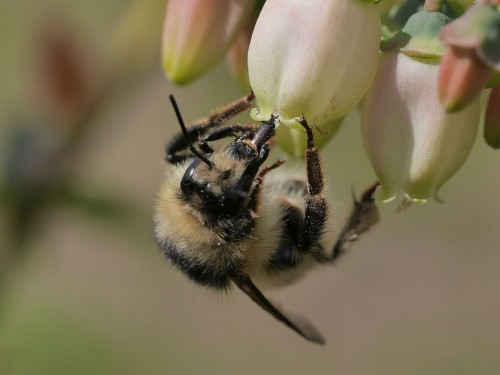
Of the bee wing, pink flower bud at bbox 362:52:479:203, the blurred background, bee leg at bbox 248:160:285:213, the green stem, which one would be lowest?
the blurred background

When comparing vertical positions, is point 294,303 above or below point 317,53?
below

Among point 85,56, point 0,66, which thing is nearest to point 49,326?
point 0,66

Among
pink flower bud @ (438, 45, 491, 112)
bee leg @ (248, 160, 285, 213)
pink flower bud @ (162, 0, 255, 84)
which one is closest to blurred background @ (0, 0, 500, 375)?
bee leg @ (248, 160, 285, 213)

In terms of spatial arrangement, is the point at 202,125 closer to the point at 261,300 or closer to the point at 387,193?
the point at 261,300

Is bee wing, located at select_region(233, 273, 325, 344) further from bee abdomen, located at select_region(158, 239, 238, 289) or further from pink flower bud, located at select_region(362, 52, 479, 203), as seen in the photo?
pink flower bud, located at select_region(362, 52, 479, 203)

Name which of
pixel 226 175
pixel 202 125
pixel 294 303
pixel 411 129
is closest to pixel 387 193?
pixel 411 129

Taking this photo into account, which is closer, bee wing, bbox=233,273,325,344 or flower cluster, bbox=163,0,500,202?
Result: flower cluster, bbox=163,0,500,202
